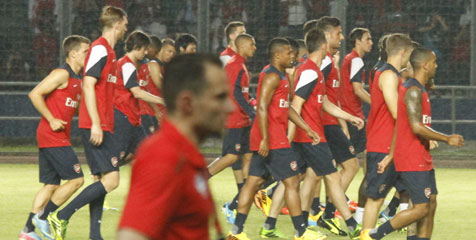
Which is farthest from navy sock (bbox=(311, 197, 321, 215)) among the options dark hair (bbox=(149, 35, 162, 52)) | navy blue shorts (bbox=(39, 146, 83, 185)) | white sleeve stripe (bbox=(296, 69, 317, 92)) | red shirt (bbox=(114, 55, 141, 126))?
dark hair (bbox=(149, 35, 162, 52))

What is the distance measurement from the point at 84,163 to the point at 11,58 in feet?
11.3

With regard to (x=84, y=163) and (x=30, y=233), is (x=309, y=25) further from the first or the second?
(x=84, y=163)

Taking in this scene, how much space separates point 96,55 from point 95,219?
1.39 meters

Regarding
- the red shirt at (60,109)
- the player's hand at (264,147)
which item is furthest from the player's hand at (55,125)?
the player's hand at (264,147)

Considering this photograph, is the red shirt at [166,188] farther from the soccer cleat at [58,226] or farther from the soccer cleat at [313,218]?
the soccer cleat at [313,218]

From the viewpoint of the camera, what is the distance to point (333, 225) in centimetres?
951

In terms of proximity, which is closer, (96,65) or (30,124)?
(96,65)

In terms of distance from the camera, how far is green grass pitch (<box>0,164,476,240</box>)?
9391mm

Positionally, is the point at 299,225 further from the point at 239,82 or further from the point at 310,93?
the point at 239,82

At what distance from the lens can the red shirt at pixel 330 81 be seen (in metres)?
9.91

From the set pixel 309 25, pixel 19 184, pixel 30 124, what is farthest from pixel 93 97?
pixel 30 124

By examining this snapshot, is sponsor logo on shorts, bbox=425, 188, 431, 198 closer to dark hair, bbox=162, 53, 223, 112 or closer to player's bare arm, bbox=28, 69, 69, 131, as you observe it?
player's bare arm, bbox=28, 69, 69, 131

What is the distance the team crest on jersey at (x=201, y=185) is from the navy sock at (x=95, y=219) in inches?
206

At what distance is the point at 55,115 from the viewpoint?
8.38 metres
